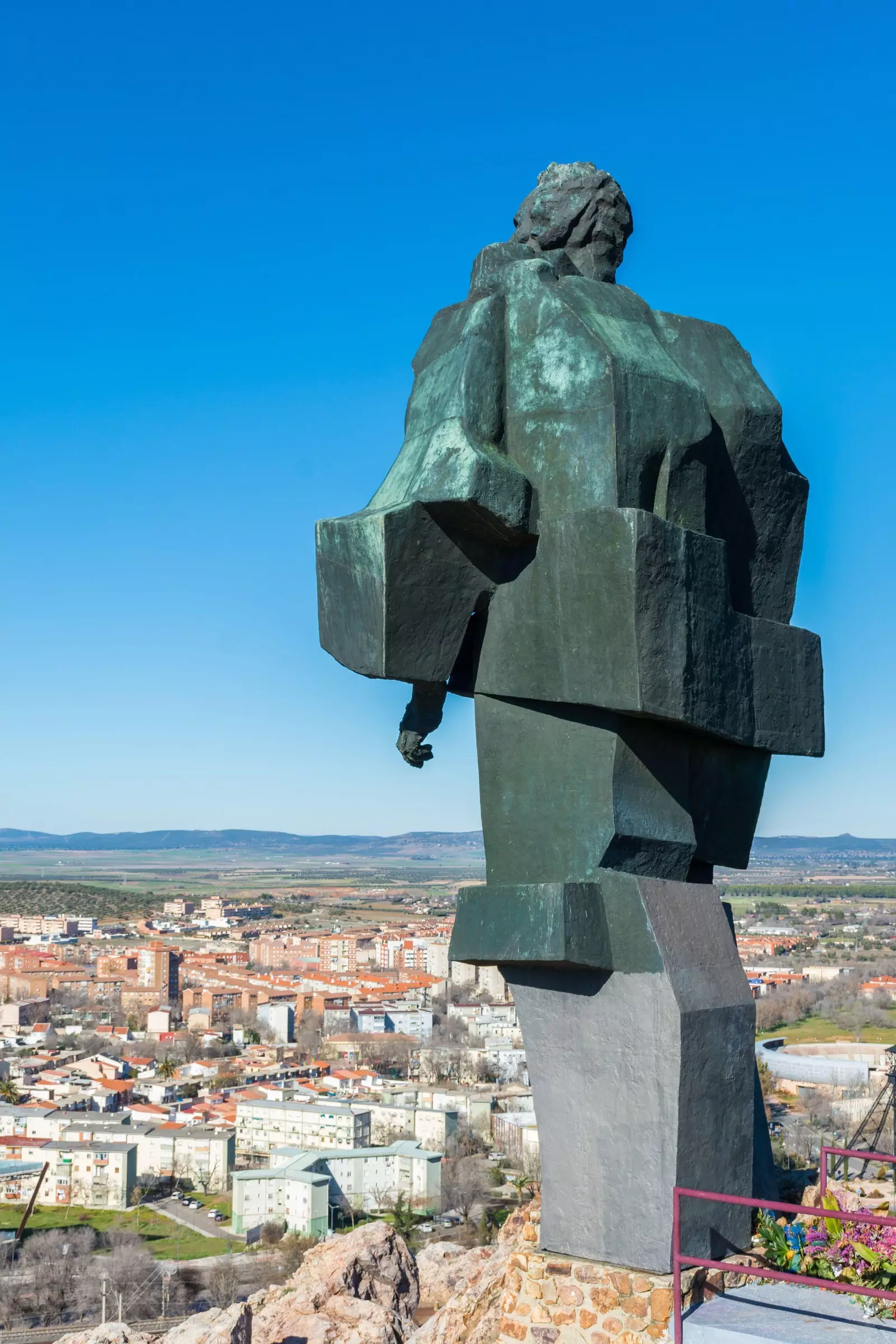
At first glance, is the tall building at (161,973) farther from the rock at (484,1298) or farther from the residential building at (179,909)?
the rock at (484,1298)

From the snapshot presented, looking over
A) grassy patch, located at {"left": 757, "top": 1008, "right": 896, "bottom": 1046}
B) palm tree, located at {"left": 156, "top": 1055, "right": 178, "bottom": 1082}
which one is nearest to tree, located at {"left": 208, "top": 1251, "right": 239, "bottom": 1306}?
palm tree, located at {"left": 156, "top": 1055, "right": 178, "bottom": 1082}

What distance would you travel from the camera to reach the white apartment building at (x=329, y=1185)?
52.9 meters

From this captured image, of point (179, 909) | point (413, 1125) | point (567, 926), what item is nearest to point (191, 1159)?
point (413, 1125)

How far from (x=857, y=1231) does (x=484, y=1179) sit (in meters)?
52.7

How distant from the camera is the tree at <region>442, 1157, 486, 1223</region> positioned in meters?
53.0

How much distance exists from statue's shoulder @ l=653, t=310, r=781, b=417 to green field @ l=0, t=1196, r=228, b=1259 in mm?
A: 47181

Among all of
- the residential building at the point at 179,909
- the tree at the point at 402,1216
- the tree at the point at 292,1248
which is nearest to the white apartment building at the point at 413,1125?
the tree at the point at 402,1216

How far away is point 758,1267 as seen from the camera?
6.58 meters

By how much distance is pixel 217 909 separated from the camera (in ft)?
628

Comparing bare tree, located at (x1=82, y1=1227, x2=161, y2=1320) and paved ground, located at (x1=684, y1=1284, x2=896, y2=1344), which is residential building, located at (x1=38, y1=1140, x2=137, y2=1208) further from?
paved ground, located at (x1=684, y1=1284, x2=896, y2=1344)

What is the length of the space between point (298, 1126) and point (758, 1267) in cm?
6010

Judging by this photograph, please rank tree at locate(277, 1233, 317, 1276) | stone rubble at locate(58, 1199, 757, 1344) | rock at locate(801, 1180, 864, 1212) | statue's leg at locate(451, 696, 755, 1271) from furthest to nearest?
tree at locate(277, 1233, 317, 1276)
rock at locate(801, 1180, 864, 1212)
statue's leg at locate(451, 696, 755, 1271)
stone rubble at locate(58, 1199, 757, 1344)

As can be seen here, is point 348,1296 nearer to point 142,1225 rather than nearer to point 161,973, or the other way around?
point 142,1225

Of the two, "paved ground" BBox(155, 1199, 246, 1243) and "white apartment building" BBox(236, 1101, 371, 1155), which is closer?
"paved ground" BBox(155, 1199, 246, 1243)
